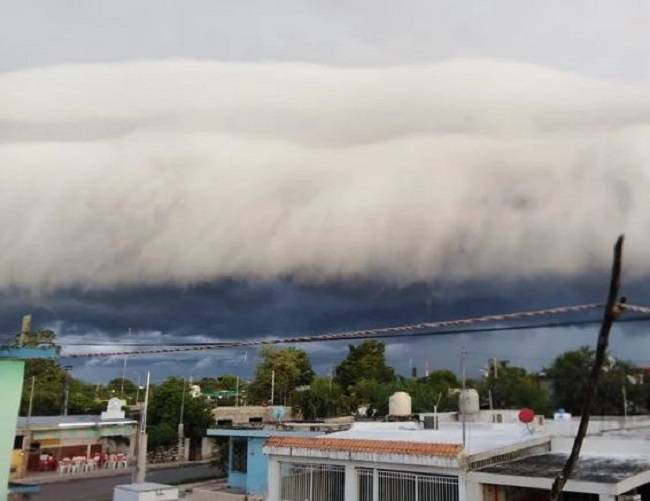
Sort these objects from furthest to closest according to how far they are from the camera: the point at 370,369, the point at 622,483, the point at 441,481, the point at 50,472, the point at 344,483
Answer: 1. the point at 370,369
2. the point at 50,472
3. the point at 344,483
4. the point at 441,481
5. the point at 622,483

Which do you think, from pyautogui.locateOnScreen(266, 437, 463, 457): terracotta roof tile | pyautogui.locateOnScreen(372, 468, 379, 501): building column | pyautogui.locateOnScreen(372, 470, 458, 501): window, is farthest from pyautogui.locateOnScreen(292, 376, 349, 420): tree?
pyautogui.locateOnScreen(372, 470, 458, 501): window

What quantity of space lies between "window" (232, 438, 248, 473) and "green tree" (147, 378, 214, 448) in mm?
18126

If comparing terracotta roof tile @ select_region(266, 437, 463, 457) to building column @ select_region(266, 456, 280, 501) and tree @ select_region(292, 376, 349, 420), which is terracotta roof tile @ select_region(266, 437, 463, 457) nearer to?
building column @ select_region(266, 456, 280, 501)

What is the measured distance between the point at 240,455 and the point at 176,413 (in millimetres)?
19187

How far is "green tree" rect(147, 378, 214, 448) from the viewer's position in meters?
47.5

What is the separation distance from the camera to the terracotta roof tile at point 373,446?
14.4 m

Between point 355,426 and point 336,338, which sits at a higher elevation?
point 336,338

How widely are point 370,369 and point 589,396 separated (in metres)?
59.1

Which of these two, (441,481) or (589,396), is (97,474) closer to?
(441,481)

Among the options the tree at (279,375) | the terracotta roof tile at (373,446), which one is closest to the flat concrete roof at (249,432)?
the terracotta roof tile at (373,446)


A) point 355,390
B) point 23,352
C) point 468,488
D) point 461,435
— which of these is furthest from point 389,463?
point 355,390

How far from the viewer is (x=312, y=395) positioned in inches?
1925

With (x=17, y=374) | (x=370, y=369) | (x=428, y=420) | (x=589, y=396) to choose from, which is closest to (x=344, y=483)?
(x=428, y=420)

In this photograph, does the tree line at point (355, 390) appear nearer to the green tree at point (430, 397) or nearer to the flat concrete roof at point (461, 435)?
the green tree at point (430, 397)
